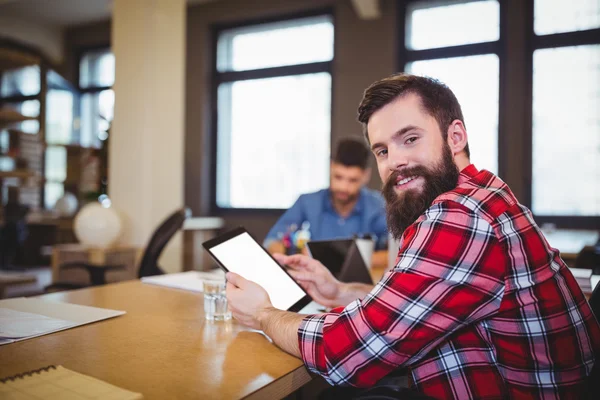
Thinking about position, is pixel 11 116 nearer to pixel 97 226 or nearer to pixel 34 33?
pixel 34 33

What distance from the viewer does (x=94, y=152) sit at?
4203mm

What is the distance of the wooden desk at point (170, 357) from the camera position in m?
0.73

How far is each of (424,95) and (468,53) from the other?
3.67 metres

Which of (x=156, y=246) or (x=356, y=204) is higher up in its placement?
(x=356, y=204)

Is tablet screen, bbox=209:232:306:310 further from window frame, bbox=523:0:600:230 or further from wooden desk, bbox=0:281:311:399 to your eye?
window frame, bbox=523:0:600:230

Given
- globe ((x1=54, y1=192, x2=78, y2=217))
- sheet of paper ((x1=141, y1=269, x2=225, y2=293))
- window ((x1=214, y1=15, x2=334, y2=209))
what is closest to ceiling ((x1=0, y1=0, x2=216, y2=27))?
window ((x1=214, y1=15, x2=334, y2=209))

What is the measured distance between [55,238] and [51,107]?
185 cm

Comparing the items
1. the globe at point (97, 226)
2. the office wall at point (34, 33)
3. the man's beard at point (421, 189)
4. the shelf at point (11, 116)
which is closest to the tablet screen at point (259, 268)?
the man's beard at point (421, 189)

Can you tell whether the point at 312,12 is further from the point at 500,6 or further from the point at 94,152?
the point at 94,152

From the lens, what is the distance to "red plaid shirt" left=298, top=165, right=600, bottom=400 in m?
0.80

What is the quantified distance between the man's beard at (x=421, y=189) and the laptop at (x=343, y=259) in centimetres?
49

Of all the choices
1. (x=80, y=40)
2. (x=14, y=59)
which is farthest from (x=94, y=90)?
(x=14, y=59)

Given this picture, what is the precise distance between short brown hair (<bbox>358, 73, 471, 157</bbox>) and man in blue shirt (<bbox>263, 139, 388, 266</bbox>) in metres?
1.41

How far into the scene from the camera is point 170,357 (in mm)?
851
